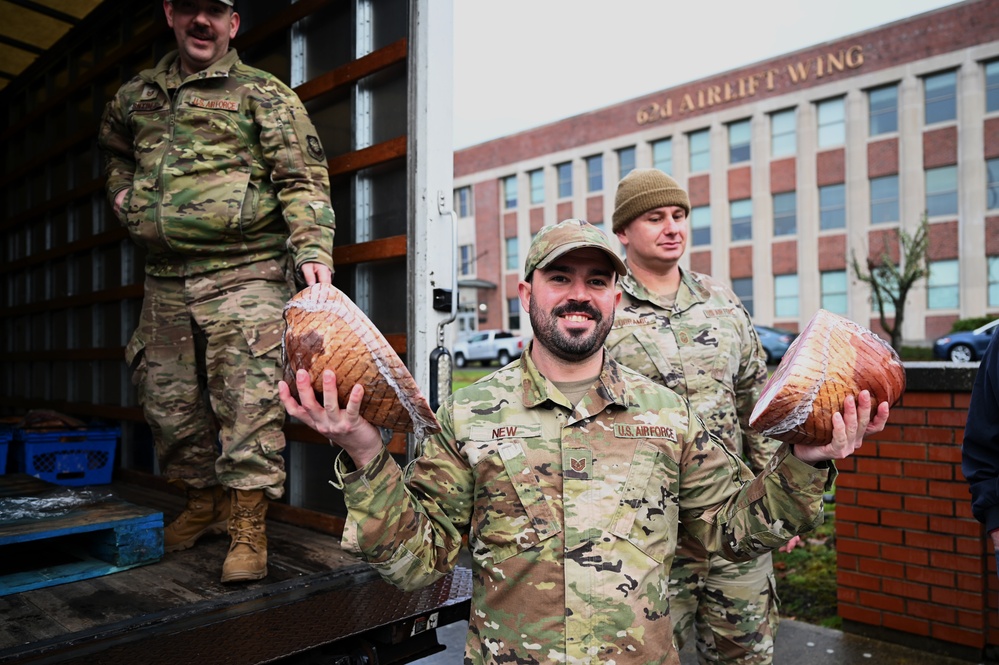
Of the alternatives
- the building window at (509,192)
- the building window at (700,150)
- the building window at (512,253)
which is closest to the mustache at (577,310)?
the building window at (700,150)

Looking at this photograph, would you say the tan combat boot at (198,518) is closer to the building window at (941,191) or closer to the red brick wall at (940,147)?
the building window at (941,191)

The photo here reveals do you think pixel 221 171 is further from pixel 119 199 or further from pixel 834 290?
pixel 834 290

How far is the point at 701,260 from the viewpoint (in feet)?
97.2

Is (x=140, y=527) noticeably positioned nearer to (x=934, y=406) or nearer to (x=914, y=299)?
(x=934, y=406)

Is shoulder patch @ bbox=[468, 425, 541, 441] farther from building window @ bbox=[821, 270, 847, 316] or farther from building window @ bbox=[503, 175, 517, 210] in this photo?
building window @ bbox=[503, 175, 517, 210]

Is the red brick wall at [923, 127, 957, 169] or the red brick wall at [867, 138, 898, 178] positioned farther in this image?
the red brick wall at [867, 138, 898, 178]

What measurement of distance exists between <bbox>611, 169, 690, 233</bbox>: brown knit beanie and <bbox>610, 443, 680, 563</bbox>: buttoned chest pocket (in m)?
1.25

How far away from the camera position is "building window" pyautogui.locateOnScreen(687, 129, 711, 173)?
29656 mm

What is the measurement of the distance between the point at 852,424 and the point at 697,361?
4.04 ft

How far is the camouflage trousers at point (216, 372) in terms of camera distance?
2.78 m

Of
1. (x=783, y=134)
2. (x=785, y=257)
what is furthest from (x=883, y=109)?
(x=785, y=257)

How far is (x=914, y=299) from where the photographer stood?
960 inches

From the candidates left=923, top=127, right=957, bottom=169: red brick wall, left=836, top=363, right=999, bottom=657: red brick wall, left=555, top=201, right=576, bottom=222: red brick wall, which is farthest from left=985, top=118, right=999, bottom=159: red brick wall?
left=836, top=363, right=999, bottom=657: red brick wall

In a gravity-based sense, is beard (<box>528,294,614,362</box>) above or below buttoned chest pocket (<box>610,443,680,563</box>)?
above
